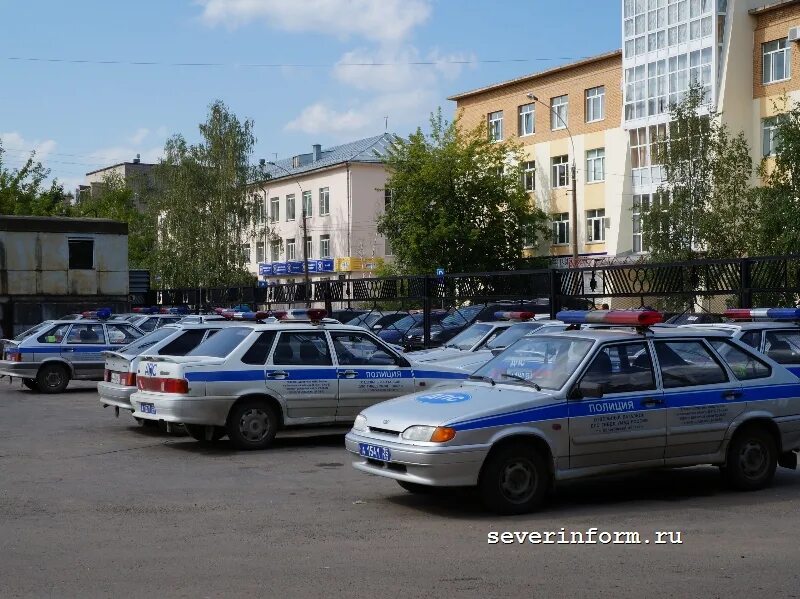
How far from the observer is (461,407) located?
9281mm

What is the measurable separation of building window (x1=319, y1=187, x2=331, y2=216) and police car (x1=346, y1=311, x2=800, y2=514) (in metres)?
63.4

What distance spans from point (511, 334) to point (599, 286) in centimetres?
298

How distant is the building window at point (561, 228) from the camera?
56219 mm

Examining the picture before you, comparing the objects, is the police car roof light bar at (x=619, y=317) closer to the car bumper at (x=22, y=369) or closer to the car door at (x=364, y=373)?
the car door at (x=364, y=373)

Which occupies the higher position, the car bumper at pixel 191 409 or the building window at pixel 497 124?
the building window at pixel 497 124

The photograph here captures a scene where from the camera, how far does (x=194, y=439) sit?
50.3 ft

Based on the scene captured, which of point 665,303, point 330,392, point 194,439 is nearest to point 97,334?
point 194,439

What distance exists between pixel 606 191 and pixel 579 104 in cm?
484

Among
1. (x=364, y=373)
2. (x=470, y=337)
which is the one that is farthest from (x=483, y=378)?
(x=470, y=337)

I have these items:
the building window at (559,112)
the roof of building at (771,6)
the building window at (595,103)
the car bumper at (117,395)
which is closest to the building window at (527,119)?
the building window at (559,112)

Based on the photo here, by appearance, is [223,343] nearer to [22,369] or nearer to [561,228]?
[22,369]

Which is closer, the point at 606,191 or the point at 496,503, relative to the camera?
the point at 496,503

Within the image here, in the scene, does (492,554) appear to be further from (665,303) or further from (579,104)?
(579,104)

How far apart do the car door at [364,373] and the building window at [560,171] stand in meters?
42.6
